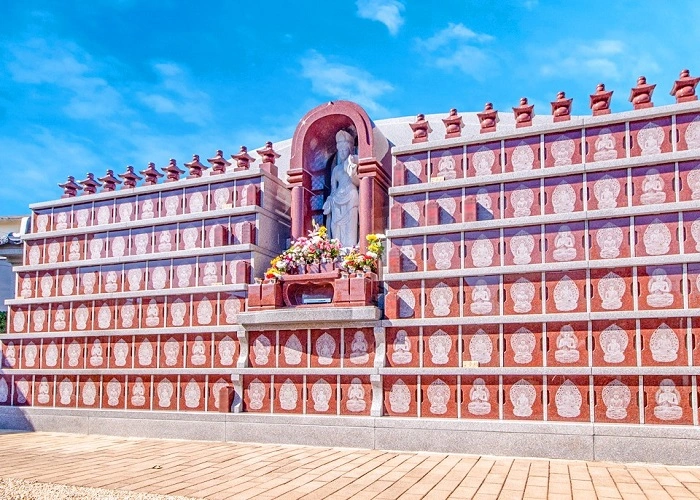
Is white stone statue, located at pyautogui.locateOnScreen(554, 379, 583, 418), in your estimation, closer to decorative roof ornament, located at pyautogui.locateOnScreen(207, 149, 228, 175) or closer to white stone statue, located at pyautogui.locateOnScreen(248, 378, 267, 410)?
white stone statue, located at pyautogui.locateOnScreen(248, 378, 267, 410)

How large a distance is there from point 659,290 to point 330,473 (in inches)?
228

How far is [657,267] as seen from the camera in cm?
1046

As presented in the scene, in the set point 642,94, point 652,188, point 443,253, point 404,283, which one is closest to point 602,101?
point 642,94

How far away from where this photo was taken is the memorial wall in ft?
34.6

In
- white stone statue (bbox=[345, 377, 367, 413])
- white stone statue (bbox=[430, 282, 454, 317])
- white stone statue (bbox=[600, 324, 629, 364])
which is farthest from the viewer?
white stone statue (bbox=[345, 377, 367, 413])

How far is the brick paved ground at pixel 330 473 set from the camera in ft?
26.4

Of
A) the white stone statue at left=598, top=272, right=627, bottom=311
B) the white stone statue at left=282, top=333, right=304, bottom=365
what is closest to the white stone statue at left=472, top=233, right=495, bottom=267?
the white stone statue at left=598, top=272, right=627, bottom=311

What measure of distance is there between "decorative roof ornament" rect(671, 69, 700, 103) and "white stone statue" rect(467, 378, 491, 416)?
5730mm

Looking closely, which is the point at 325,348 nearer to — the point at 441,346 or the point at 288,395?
the point at 288,395

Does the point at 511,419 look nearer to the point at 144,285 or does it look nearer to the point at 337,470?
the point at 337,470

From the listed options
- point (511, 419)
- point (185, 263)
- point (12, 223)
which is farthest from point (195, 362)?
point (12, 223)

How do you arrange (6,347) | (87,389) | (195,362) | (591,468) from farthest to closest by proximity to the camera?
(6,347)
(87,389)
(195,362)
(591,468)

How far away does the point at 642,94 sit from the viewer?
37.0 ft

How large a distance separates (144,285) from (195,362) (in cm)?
229
